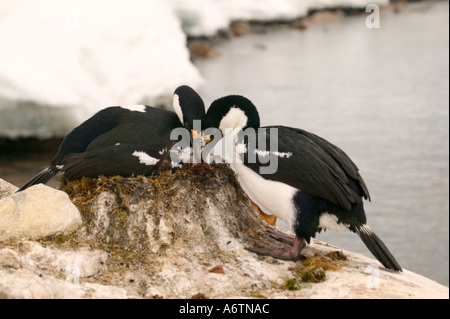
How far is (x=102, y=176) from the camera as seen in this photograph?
4.93 metres

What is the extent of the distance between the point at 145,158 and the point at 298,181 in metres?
0.97

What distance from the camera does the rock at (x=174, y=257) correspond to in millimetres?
4391

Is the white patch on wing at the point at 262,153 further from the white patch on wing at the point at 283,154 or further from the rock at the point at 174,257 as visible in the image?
the rock at the point at 174,257

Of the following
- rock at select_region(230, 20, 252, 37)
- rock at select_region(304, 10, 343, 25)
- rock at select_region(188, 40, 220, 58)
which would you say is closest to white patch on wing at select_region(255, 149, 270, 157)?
rock at select_region(188, 40, 220, 58)

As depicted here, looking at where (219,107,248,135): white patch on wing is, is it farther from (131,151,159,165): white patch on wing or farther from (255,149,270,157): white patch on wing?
(131,151,159,165): white patch on wing

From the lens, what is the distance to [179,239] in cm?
483

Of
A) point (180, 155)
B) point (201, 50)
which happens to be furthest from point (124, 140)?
point (201, 50)

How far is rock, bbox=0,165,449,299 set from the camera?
439 centimetres

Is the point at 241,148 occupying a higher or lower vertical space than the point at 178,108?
lower

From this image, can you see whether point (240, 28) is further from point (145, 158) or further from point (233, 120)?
point (145, 158)

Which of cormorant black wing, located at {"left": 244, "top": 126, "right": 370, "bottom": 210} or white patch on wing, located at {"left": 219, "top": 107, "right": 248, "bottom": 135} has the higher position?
white patch on wing, located at {"left": 219, "top": 107, "right": 248, "bottom": 135}

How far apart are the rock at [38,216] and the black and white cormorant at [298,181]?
1.11m

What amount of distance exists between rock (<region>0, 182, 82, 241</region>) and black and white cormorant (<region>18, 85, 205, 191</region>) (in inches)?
13.5

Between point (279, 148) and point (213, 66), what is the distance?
11988 mm
